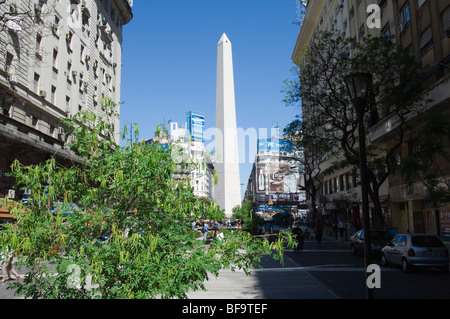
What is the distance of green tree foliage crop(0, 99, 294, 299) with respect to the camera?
176 inches

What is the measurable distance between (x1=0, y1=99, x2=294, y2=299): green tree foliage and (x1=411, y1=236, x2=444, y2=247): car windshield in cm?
1117

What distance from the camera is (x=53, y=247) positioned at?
187 inches

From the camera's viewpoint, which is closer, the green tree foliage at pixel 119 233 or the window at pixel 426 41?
the green tree foliage at pixel 119 233

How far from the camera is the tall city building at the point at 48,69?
2216 cm

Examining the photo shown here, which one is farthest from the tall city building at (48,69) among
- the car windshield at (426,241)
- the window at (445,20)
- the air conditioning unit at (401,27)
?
the air conditioning unit at (401,27)

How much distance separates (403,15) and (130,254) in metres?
26.8

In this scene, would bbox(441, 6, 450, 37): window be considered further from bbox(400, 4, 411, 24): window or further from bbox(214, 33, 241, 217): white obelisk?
bbox(214, 33, 241, 217): white obelisk

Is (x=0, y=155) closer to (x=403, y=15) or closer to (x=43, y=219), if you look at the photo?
(x=43, y=219)

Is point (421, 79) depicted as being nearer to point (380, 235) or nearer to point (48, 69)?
point (380, 235)

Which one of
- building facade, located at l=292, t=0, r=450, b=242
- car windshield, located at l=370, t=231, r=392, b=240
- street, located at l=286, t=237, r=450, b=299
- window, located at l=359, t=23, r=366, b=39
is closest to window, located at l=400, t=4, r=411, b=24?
building facade, located at l=292, t=0, r=450, b=242

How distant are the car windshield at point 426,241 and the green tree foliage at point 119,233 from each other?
36.6 feet

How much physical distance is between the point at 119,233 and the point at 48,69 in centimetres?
2728

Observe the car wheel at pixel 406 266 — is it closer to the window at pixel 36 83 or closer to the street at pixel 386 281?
the street at pixel 386 281

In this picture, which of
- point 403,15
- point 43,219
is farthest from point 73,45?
point 43,219
